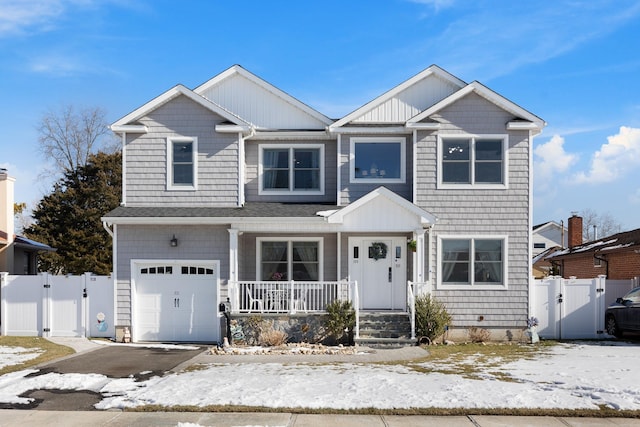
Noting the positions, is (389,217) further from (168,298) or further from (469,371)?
(168,298)

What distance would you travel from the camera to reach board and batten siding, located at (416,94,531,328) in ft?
53.5

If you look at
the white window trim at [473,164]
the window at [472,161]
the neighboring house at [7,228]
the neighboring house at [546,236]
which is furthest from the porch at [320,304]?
the neighboring house at [546,236]

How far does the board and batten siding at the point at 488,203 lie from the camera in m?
16.3

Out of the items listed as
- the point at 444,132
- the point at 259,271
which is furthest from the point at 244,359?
the point at 444,132

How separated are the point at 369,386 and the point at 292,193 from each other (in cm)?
853

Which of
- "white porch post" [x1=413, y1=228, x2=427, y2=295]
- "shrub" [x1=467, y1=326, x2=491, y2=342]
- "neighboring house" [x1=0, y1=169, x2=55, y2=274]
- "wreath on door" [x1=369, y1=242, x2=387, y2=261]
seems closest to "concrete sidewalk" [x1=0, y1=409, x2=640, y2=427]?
"white porch post" [x1=413, y1=228, x2=427, y2=295]

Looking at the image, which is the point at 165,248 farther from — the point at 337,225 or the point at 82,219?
the point at 82,219

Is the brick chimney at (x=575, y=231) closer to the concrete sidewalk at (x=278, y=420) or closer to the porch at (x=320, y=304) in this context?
the porch at (x=320, y=304)

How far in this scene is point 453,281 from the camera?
1639cm

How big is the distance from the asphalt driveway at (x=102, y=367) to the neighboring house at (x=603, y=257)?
14.8 m

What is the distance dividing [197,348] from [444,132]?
9156 millimetres

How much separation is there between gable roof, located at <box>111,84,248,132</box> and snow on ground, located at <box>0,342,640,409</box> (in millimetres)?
7403

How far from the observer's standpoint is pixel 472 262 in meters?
16.3

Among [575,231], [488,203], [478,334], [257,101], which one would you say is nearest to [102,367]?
[257,101]
